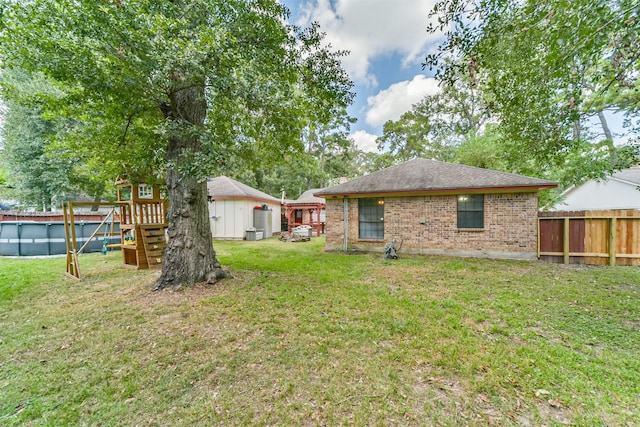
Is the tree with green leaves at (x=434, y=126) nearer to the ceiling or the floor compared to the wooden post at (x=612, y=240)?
nearer to the ceiling

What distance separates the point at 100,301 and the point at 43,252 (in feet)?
25.7

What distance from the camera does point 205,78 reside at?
4.15 m

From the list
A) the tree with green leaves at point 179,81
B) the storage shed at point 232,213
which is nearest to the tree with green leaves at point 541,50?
the tree with green leaves at point 179,81

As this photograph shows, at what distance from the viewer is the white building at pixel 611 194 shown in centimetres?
1419

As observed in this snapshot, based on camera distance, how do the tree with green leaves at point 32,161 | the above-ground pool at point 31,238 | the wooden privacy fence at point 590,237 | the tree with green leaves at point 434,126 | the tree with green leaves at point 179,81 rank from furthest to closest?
the tree with green leaves at point 434,126
the tree with green leaves at point 32,161
the above-ground pool at point 31,238
the wooden privacy fence at point 590,237
the tree with green leaves at point 179,81

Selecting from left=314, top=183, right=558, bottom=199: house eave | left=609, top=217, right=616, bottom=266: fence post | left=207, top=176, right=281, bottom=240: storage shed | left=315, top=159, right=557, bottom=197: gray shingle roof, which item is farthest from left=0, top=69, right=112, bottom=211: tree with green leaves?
left=609, top=217, right=616, bottom=266: fence post

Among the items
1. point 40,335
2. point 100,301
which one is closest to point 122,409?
point 40,335

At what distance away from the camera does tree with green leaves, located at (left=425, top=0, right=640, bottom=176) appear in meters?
2.99

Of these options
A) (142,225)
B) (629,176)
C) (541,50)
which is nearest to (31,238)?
(142,225)

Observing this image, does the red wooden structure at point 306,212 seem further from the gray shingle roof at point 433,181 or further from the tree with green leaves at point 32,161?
the tree with green leaves at point 32,161

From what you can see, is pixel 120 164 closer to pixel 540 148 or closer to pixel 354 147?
pixel 540 148

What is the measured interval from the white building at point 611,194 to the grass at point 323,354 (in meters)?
15.0

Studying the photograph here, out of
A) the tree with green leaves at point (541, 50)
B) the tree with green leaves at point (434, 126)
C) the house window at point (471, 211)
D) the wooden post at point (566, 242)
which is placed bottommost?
the wooden post at point (566, 242)

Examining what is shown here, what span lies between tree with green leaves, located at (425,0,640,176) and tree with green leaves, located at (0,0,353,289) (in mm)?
2721
